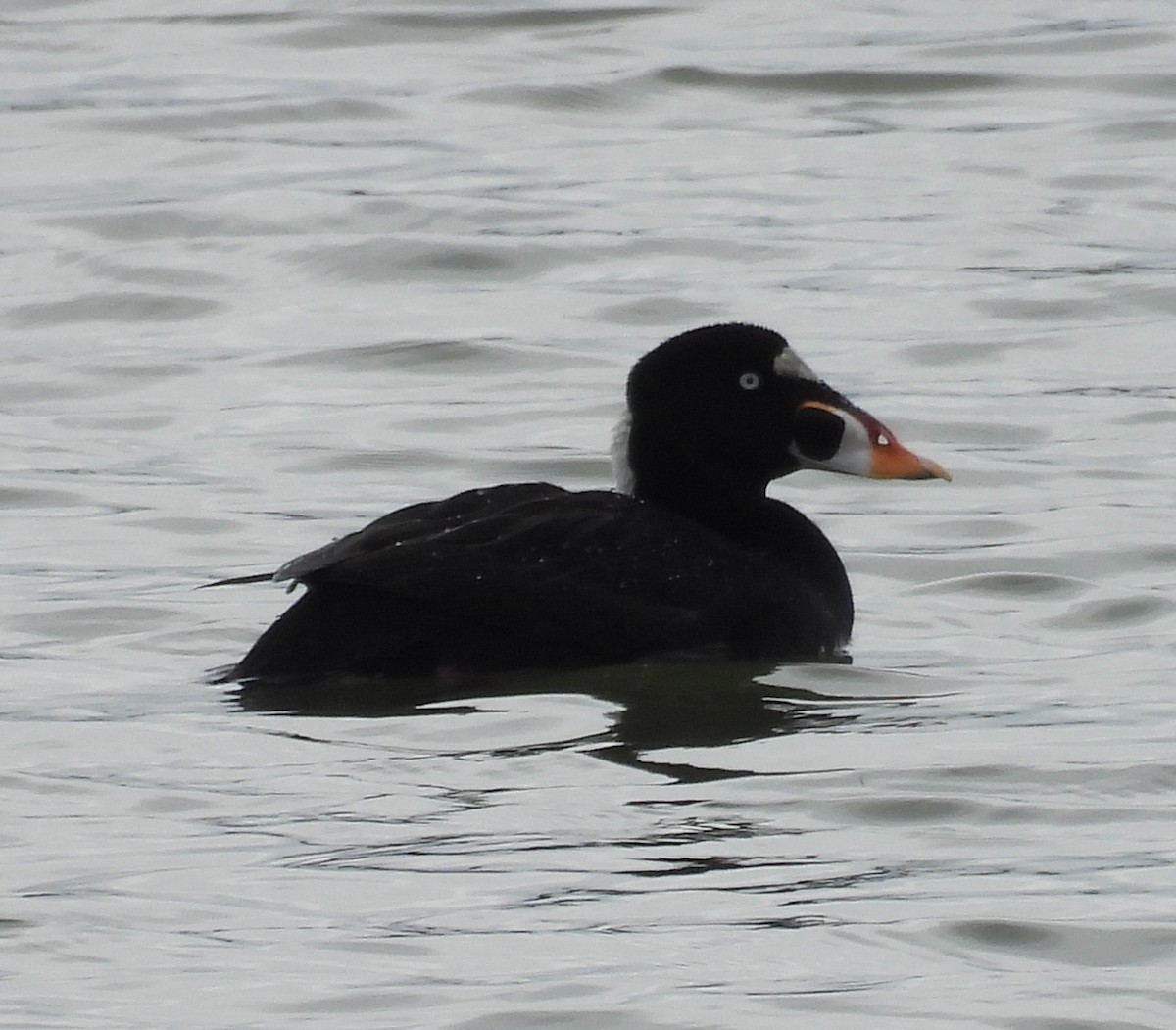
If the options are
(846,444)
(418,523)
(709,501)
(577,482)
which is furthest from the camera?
(577,482)

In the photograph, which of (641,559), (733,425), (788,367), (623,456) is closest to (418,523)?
(641,559)

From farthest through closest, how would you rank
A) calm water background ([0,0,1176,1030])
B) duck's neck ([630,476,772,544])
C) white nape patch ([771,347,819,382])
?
white nape patch ([771,347,819,382]) < duck's neck ([630,476,772,544]) < calm water background ([0,0,1176,1030])

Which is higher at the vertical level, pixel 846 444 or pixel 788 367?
pixel 788 367

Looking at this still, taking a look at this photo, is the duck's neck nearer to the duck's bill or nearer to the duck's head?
the duck's head

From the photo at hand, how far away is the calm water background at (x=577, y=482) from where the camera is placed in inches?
202

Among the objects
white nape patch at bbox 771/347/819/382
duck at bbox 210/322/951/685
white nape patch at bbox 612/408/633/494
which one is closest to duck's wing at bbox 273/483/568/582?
duck at bbox 210/322/951/685

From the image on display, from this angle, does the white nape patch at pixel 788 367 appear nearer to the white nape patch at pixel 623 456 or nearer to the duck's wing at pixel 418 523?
the white nape patch at pixel 623 456

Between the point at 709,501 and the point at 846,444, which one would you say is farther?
the point at 846,444

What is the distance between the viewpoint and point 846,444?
7.74 meters

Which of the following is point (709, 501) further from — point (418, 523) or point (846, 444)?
point (418, 523)

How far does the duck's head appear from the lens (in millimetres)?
7637

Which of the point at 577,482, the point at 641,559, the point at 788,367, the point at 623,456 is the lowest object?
the point at 577,482

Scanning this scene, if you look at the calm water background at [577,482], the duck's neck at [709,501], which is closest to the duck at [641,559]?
the duck's neck at [709,501]

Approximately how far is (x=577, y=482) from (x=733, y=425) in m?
2.16
